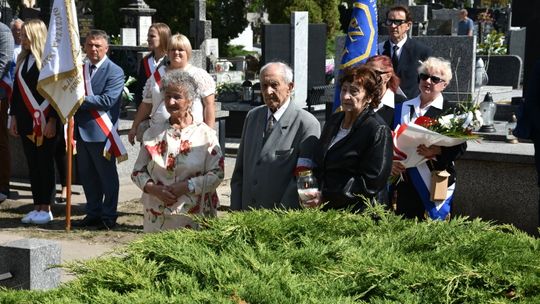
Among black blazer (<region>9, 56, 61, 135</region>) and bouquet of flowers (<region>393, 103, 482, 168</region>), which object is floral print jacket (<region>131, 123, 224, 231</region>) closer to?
bouquet of flowers (<region>393, 103, 482, 168</region>)

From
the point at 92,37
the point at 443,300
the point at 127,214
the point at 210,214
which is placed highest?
the point at 92,37

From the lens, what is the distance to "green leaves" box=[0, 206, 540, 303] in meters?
3.38

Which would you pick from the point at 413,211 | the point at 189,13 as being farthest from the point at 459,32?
the point at 413,211

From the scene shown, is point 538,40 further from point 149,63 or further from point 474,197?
point 149,63

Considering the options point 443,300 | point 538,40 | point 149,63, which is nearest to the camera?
point 443,300

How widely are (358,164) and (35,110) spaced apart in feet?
15.3

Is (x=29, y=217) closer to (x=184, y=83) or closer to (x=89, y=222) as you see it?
(x=89, y=222)

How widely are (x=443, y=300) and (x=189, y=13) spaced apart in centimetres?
3264

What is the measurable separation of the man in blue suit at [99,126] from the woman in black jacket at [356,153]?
12.3ft

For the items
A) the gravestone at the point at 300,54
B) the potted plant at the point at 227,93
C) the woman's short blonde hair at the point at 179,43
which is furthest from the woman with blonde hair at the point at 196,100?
the potted plant at the point at 227,93

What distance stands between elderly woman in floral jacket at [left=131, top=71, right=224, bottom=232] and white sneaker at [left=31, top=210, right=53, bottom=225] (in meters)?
3.03

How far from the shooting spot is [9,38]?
33.2 ft

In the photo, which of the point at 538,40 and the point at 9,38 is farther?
the point at 538,40

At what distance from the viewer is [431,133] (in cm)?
606
